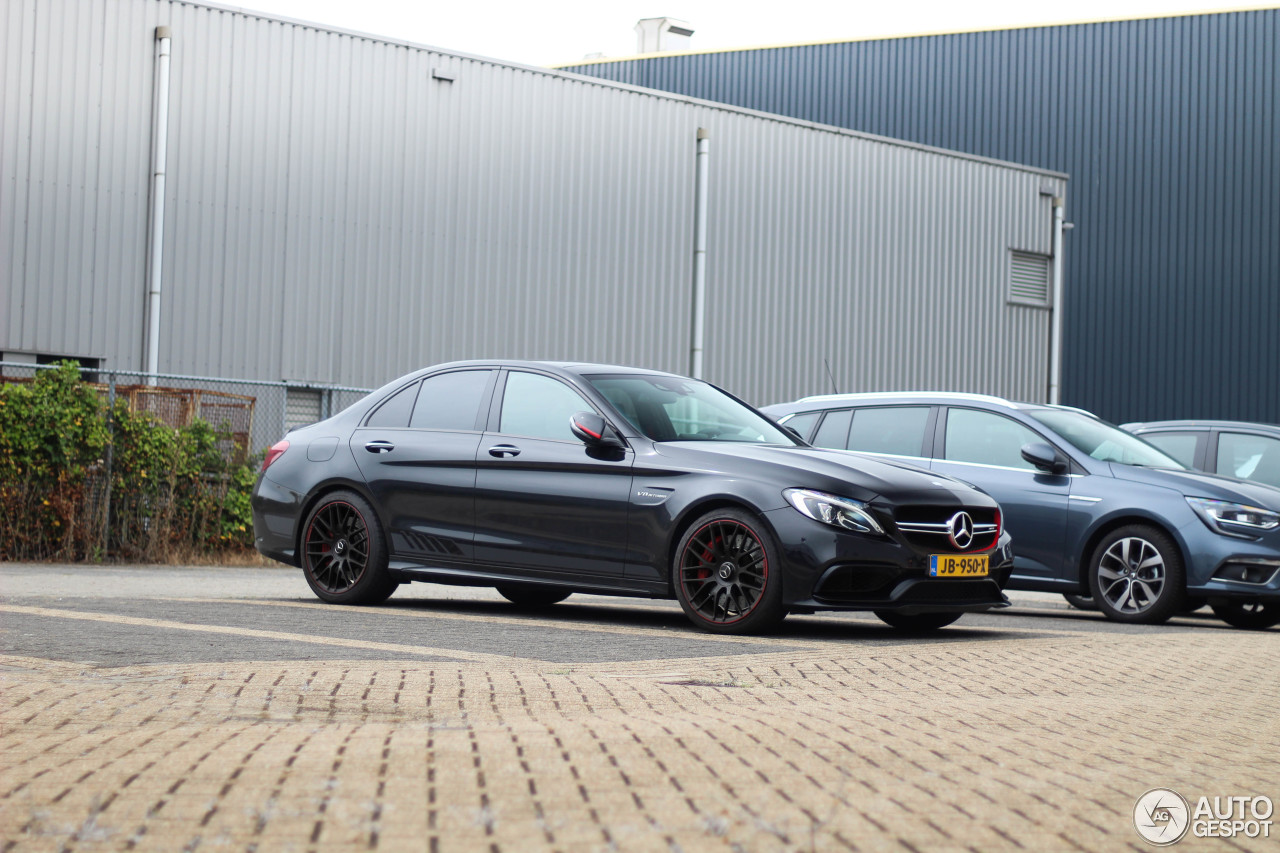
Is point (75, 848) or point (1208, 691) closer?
A: point (75, 848)

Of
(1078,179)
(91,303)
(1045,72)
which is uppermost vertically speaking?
(1045,72)

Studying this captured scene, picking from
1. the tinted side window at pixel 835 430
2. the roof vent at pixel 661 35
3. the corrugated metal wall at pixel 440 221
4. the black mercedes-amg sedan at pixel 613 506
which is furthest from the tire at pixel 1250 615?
the roof vent at pixel 661 35

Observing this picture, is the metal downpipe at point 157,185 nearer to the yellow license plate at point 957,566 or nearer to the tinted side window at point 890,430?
the tinted side window at point 890,430

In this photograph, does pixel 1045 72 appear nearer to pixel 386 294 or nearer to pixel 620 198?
pixel 620 198

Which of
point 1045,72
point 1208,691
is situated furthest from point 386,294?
point 1045,72

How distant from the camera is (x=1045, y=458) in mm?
10672

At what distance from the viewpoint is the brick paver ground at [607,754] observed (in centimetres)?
335

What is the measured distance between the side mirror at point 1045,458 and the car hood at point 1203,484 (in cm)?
36

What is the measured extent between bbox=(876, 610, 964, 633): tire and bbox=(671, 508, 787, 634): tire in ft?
4.26

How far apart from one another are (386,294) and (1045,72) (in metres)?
19.6

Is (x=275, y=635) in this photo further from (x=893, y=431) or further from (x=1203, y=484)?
(x=1203, y=484)

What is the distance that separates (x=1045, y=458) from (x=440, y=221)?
12.3 metres

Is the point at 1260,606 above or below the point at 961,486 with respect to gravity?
below

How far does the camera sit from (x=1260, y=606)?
37.0ft
